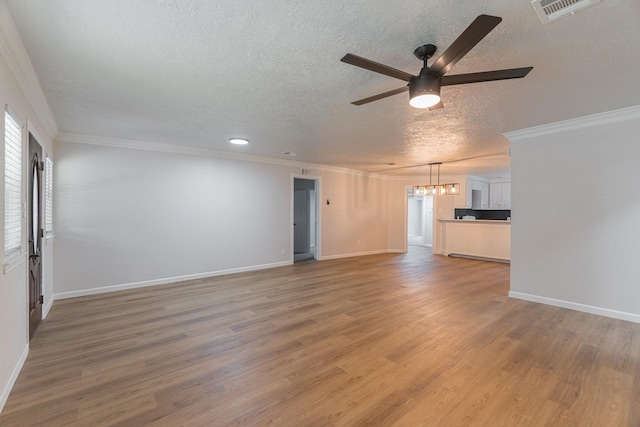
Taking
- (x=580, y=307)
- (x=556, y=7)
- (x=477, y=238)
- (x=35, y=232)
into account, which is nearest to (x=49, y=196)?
(x=35, y=232)

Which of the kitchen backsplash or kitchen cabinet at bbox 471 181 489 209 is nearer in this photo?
the kitchen backsplash

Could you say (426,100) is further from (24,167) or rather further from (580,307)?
(580,307)

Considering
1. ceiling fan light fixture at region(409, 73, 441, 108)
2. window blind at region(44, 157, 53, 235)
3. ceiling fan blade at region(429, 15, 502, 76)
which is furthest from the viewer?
window blind at region(44, 157, 53, 235)

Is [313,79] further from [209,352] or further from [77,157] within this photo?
[77,157]

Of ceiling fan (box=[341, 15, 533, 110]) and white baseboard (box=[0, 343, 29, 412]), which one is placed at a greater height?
ceiling fan (box=[341, 15, 533, 110])

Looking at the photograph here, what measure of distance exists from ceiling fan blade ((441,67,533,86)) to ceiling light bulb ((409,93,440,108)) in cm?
12

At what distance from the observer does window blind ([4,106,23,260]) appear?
203cm

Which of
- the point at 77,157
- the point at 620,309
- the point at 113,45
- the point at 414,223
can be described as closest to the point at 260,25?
the point at 113,45

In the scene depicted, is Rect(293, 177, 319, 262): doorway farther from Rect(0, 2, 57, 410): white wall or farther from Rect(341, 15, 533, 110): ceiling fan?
Rect(341, 15, 533, 110): ceiling fan

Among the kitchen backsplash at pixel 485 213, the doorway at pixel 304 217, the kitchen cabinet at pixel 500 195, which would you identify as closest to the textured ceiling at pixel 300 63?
the doorway at pixel 304 217

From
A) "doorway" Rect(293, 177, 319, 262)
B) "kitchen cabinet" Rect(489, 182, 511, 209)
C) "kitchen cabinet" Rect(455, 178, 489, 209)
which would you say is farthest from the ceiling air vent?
"kitchen cabinet" Rect(489, 182, 511, 209)

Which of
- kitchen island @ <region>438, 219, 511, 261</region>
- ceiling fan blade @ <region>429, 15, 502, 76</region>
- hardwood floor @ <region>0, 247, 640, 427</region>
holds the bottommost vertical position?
hardwood floor @ <region>0, 247, 640, 427</region>

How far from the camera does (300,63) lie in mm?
2215

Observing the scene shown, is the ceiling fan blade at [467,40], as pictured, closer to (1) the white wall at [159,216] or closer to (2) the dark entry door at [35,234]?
(2) the dark entry door at [35,234]
